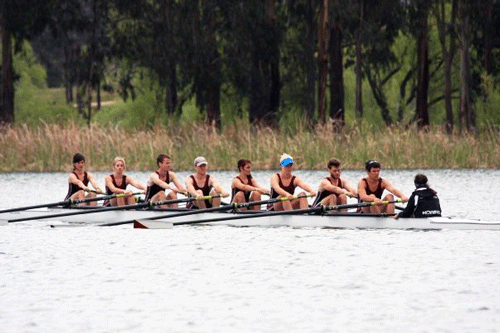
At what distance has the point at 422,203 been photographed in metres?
21.6

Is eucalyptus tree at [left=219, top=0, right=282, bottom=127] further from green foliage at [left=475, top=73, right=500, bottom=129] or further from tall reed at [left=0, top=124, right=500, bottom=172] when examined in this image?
green foliage at [left=475, top=73, right=500, bottom=129]

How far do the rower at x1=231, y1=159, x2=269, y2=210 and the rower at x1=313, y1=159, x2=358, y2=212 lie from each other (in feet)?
3.66

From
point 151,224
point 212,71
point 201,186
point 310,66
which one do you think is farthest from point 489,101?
point 151,224

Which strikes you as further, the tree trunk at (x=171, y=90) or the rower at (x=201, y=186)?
the tree trunk at (x=171, y=90)

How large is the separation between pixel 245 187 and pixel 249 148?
16791 mm

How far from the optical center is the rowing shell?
21.5 metres

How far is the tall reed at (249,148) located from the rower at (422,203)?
1754 cm

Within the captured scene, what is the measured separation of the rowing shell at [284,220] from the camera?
2153cm

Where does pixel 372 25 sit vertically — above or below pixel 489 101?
above

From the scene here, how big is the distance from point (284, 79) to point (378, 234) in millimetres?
37560

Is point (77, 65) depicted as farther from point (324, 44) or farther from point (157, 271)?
point (157, 271)

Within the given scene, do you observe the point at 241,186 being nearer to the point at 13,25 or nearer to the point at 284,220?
the point at 284,220

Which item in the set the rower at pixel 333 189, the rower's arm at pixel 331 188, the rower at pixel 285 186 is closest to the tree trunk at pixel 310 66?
the rower at pixel 285 186

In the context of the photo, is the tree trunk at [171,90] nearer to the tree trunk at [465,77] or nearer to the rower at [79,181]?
the tree trunk at [465,77]
